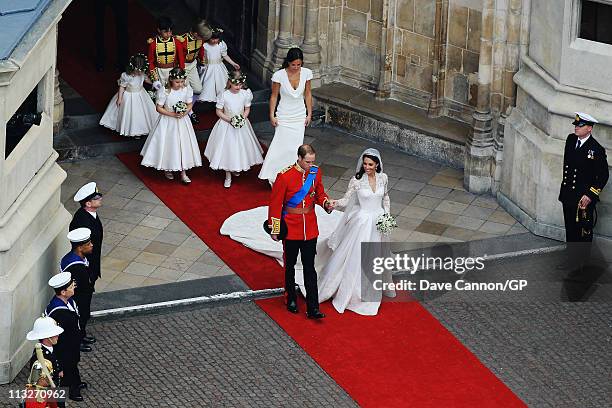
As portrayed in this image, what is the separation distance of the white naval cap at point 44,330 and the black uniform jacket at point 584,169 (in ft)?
21.2

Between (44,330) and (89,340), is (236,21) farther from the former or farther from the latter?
(44,330)

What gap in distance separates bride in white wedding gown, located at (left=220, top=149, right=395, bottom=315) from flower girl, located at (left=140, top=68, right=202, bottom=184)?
2.69 meters

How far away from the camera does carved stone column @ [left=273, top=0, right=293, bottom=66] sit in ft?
81.8

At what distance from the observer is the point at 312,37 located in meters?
25.0

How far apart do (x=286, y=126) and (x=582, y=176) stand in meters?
3.76

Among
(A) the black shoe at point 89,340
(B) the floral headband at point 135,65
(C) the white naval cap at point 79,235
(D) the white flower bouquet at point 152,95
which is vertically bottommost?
(A) the black shoe at point 89,340

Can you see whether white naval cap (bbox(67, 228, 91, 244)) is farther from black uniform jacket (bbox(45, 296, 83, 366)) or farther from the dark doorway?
A: the dark doorway

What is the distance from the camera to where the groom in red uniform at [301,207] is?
64.5 feet

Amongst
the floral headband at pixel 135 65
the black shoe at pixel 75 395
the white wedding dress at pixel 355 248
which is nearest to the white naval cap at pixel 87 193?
the black shoe at pixel 75 395

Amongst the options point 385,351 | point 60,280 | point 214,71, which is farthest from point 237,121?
point 60,280

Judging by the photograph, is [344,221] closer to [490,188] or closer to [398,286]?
[398,286]

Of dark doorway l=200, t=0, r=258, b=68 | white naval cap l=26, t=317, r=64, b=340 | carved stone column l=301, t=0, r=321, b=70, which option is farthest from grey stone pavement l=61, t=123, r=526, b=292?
white naval cap l=26, t=317, r=64, b=340

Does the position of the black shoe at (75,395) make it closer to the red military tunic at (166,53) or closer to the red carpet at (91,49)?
the red military tunic at (166,53)

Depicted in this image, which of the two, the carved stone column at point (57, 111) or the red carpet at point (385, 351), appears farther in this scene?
the carved stone column at point (57, 111)
